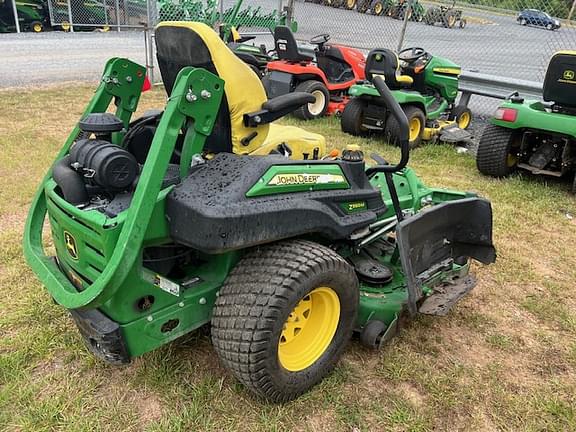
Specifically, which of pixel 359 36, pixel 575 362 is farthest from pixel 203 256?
pixel 359 36

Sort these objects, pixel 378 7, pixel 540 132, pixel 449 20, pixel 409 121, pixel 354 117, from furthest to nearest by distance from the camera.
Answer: pixel 378 7 < pixel 449 20 < pixel 354 117 < pixel 409 121 < pixel 540 132

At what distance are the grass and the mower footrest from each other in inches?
8.6

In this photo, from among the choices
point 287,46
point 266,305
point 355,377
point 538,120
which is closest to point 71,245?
point 266,305

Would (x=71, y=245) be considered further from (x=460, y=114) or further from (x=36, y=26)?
(x=36, y=26)

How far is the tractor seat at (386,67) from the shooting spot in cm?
651

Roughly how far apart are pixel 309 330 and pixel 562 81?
3848 mm

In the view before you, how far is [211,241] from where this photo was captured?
1.95 m

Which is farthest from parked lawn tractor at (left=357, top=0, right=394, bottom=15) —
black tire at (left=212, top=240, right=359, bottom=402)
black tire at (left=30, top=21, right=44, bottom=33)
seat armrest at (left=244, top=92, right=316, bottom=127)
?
black tire at (left=212, top=240, right=359, bottom=402)

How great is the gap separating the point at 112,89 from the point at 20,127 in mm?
4387

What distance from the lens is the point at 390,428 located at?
2305 mm

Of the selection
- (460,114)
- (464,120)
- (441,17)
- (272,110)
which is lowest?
(441,17)

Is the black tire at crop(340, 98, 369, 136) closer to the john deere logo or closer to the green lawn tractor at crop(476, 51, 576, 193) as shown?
the green lawn tractor at crop(476, 51, 576, 193)

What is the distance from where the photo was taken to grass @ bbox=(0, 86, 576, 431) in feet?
7.51

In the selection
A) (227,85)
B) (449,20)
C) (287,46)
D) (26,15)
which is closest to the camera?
(227,85)
